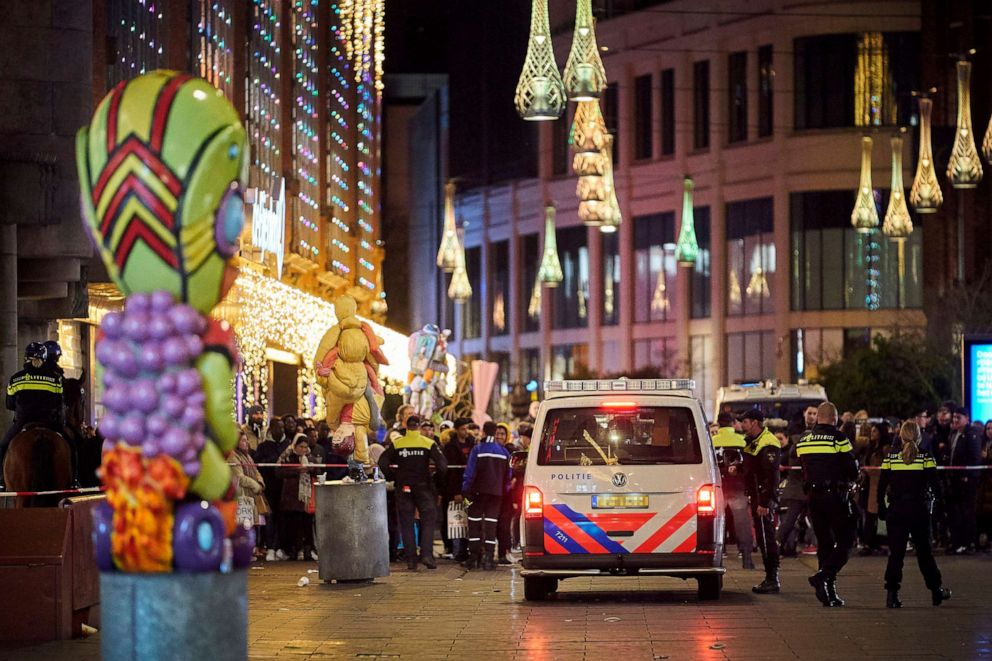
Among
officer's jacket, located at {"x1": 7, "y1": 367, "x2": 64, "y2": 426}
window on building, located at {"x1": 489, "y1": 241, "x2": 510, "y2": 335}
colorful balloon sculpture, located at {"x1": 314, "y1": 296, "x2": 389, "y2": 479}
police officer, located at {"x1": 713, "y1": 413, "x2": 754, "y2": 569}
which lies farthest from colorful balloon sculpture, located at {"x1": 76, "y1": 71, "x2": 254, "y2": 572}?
window on building, located at {"x1": 489, "y1": 241, "x2": 510, "y2": 335}

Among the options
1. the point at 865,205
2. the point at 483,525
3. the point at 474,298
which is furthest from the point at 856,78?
the point at 483,525

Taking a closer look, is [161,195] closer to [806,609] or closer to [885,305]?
[806,609]

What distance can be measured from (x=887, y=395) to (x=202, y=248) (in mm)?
51399

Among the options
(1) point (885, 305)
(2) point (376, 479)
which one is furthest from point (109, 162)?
(1) point (885, 305)

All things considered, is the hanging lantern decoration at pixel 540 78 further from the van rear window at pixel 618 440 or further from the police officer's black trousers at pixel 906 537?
the police officer's black trousers at pixel 906 537

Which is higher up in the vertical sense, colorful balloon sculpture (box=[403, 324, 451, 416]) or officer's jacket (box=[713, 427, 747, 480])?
colorful balloon sculpture (box=[403, 324, 451, 416])

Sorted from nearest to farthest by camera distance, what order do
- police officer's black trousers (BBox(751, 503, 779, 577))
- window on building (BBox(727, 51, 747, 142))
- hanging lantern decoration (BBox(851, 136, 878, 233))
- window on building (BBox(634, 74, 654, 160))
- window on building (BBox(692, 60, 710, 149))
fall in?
1. police officer's black trousers (BBox(751, 503, 779, 577))
2. hanging lantern decoration (BBox(851, 136, 878, 233))
3. window on building (BBox(727, 51, 747, 142))
4. window on building (BBox(692, 60, 710, 149))
5. window on building (BBox(634, 74, 654, 160))

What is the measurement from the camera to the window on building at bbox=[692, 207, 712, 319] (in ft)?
258

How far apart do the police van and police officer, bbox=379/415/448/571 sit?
5.55 meters

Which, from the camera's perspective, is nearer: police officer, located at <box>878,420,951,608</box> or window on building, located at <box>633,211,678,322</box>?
police officer, located at <box>878,420,951,608</box>

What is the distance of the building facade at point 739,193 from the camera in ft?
242

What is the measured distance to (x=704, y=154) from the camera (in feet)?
256

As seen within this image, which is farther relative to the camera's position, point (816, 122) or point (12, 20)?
point (816, 122)

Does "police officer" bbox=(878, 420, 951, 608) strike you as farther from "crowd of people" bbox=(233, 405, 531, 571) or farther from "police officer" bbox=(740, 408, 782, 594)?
"crowd of people" bbox=(233, 405, 531, 571)
